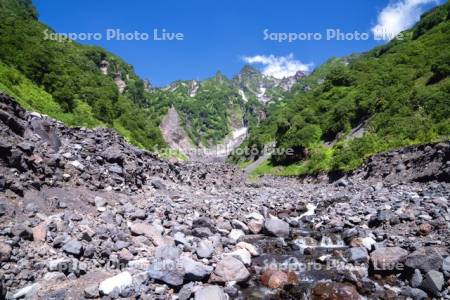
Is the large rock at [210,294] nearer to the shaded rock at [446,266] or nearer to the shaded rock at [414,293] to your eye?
the shaded rock at [414,293]

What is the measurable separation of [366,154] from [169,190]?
25.4 metres

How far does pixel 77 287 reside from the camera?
784cm

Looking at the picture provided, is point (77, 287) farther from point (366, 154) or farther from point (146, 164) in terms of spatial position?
point (366, 154)

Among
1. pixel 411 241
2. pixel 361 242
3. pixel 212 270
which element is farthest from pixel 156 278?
pixel 411 241

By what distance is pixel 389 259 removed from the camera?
31.7 feet

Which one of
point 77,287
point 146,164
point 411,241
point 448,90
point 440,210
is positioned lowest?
point 77,287

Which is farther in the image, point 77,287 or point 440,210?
point 440,210

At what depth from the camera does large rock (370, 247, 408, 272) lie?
9480 millimetres

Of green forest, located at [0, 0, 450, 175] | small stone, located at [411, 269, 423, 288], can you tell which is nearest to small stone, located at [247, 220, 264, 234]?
small stone, located at [411, 269, 423, 288]

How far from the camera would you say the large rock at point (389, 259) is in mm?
9480

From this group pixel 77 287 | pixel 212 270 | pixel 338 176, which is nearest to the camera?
pixel 77 287

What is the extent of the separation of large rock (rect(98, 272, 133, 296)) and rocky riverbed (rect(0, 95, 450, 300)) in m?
0.03

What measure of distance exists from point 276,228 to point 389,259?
556cm

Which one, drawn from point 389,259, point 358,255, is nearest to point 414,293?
point 389,259
